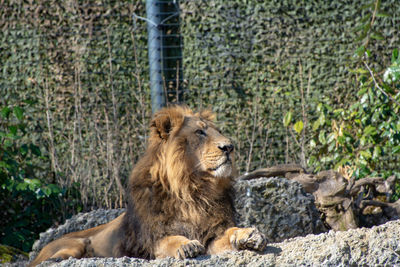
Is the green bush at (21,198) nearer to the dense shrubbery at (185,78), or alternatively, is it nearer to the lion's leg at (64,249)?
the dense shrubbery at (185,78)

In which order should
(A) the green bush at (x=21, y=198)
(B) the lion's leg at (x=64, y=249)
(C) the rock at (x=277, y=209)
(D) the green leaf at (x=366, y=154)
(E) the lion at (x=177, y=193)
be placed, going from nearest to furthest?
(E) the lion at (x=177, y=193) → (B) the lion's leg at (x=64, y=249) → (C) the rock at (x=277, y=209) → (A) the green bush at (x=21, y=198) → (D) the green leaf at (x=366, y=154)

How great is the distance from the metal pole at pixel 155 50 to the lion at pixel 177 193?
9.97 ft

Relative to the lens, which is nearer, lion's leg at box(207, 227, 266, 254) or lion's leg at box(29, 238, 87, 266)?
lion's leg at box(207, 227, 266, 254)

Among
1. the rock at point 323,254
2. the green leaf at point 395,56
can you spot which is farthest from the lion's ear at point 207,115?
the green leaf at point 395,56

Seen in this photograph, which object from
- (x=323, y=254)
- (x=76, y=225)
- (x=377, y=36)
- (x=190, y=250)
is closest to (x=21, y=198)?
(x=76, y=225)

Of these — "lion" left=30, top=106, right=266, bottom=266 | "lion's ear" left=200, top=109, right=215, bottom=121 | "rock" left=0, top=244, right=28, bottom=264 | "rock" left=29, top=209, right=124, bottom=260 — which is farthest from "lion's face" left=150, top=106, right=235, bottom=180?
"rock" left=0, top=244, right=28, bottom=264

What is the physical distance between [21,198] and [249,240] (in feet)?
15.4

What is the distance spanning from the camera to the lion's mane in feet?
13.1

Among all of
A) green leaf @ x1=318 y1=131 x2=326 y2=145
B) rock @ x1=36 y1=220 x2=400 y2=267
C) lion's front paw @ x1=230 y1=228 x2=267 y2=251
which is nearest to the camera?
rock @ x1=36 y1=220 x2=400 y2=267

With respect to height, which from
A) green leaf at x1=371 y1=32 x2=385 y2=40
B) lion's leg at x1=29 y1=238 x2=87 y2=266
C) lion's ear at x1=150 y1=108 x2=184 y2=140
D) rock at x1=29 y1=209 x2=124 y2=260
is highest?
green leaf at x1=371 y1=32 x2=385 y2=40

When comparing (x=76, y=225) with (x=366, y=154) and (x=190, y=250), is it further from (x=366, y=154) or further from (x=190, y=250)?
(x=366, y=154)

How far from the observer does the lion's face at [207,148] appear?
3.99 metres

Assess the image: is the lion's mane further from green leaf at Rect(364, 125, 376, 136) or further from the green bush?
green leaf at Rect(364, 125, 376, 136)

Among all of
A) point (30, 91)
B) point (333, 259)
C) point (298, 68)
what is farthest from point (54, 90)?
point (333, 259)
